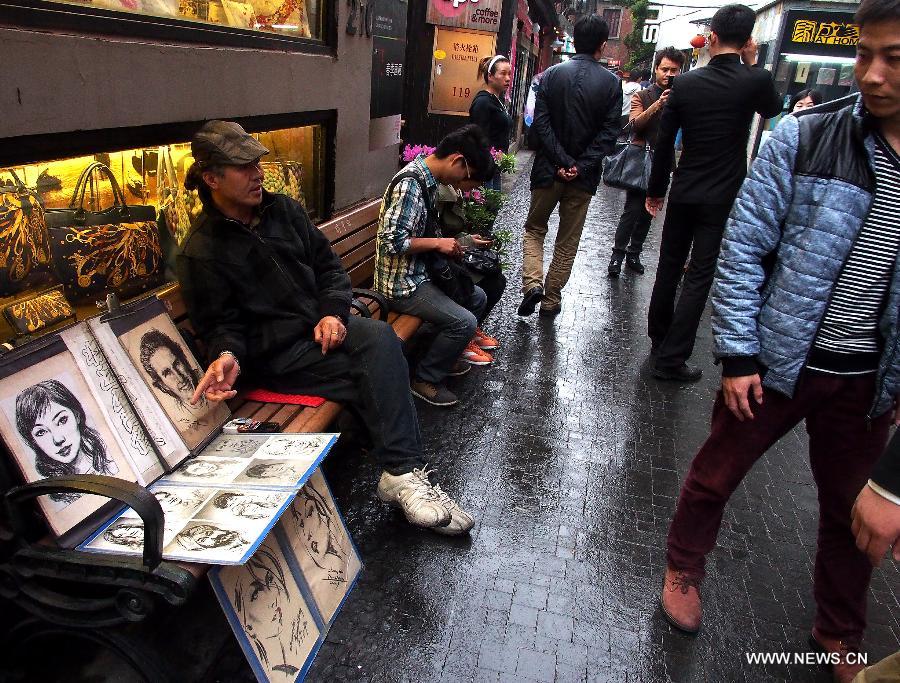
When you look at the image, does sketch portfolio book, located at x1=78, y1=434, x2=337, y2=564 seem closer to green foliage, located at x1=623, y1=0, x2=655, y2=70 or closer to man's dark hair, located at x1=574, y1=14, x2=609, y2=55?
man's dark hair, located at x1=574, y1=14, x2=609, y2=55

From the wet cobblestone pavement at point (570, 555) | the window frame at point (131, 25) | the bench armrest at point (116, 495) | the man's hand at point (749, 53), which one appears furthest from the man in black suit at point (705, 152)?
the bench armrest at point (116, 495)

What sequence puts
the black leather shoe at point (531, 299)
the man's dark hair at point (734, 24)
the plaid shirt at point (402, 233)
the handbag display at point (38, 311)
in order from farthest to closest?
1. the black leather shoe at point (531, 299)
2. the man's dark hair at point (734, 24)
3. the plaid shirt at point (402, 233)
4. the handbag display at point (38, 311)

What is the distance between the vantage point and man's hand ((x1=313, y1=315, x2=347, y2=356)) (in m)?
2.96

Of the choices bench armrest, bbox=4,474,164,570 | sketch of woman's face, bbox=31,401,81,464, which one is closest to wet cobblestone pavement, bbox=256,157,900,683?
bench armrest, bbox=4,474,164,570

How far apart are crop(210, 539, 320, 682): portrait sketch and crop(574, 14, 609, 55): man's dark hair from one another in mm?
4909

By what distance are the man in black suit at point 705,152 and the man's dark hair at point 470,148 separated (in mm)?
1630

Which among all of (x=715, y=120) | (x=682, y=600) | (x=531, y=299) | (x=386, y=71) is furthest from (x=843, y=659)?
(x=386, y=71)

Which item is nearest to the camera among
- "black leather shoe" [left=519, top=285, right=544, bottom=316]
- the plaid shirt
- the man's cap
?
the man's cap

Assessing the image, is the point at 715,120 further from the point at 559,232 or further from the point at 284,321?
the point at 284,321

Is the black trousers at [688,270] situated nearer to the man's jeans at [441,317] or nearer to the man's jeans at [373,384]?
the man's jeans at [441,317]

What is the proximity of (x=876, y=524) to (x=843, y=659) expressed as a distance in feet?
4.13

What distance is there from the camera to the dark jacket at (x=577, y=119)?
5.44m

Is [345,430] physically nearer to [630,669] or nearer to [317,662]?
[317,662]

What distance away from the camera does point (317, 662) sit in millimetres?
2393
